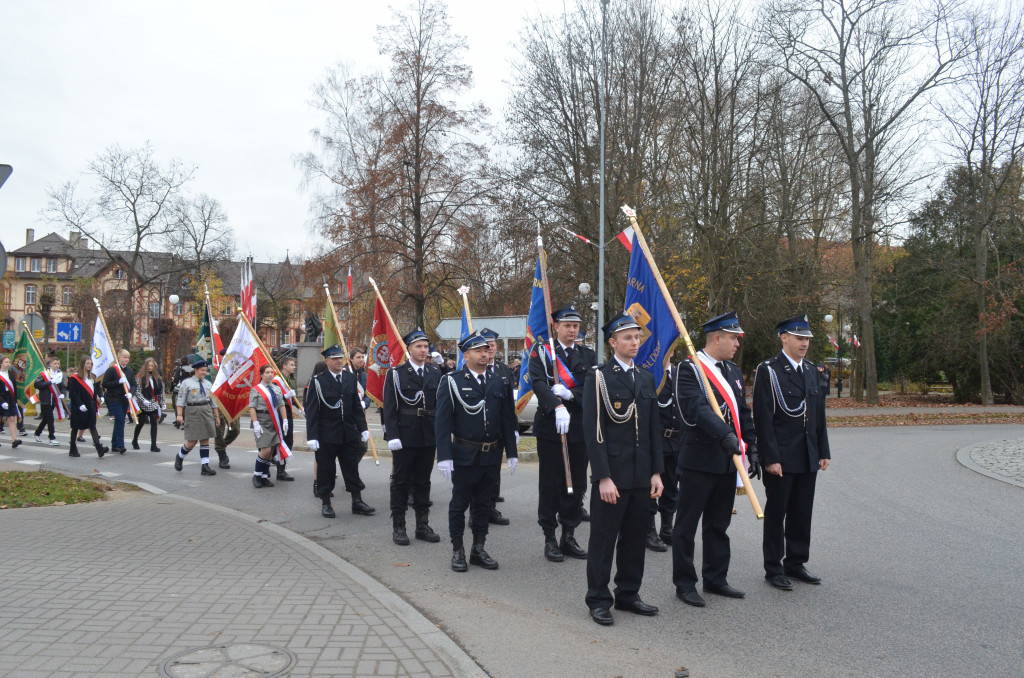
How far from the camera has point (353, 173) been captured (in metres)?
30.4

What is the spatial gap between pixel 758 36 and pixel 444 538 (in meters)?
23.3

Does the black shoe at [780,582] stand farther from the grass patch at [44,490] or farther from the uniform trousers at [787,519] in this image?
the grass patch at [44,490]

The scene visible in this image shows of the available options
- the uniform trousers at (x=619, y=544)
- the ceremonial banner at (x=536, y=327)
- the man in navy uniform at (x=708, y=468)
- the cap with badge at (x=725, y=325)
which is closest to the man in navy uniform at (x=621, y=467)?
the uniform trousers at (x=619, y=544)

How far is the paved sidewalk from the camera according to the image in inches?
162

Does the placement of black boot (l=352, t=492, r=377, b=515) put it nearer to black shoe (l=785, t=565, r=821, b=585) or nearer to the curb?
black shoe (l=785, t=565, r=821, b=585)

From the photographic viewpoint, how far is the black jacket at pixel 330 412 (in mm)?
9000

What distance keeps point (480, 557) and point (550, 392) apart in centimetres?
157

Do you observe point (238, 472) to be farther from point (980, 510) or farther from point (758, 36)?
point (758, 36)

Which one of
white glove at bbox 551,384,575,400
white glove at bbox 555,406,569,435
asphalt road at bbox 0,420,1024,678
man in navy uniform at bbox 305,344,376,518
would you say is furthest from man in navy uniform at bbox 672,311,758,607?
man in navy uniform at bbox 305,344,376,518

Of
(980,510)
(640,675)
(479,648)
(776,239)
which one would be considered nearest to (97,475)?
(479,648)

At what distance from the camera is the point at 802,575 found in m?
5.94

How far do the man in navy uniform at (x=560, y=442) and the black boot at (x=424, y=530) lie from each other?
1.31 m

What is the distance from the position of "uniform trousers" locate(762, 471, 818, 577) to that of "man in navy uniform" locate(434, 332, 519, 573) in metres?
2.25

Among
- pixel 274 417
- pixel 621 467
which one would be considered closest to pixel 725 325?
pixel 621 467
